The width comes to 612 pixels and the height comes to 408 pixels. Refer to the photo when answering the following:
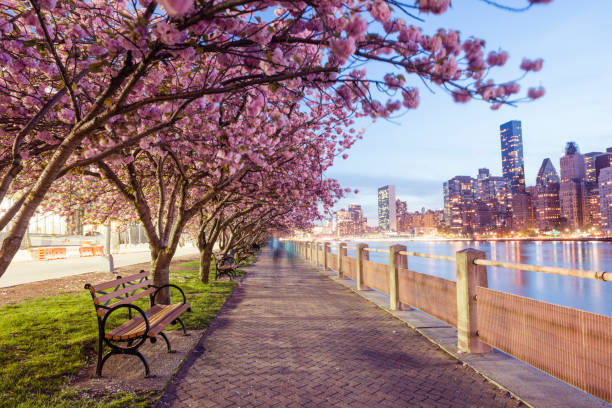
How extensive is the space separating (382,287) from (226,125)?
6.38 m

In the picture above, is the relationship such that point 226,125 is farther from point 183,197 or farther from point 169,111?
point 183,197

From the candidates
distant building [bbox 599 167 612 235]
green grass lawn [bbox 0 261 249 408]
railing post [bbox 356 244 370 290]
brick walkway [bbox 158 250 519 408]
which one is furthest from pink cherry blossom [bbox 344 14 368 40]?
distant building [bbox 599 167 612 235]

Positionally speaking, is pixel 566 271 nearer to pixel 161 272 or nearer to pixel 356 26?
pixel 356 26

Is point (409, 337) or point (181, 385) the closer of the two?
point (181, 385)

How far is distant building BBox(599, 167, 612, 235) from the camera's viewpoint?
183000 millimetres

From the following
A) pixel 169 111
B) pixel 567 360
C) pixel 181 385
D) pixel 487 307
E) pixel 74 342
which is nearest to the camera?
pixel 567 360

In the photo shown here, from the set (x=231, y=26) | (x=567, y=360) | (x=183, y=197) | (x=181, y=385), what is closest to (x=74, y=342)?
(x=181, y=385)

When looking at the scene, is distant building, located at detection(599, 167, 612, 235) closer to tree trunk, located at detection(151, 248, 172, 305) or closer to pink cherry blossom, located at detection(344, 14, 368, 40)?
tree trunk, located at detection(151, 248, 172, 305)

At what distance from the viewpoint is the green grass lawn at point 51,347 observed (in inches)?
161

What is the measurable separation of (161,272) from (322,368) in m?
5.48

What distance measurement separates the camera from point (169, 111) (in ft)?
19.0

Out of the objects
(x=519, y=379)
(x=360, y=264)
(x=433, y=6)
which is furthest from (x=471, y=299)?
(x=360, y=264)

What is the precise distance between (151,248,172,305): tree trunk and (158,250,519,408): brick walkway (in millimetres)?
1570

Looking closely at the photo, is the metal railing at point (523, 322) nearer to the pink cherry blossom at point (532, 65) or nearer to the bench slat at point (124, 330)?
the pink cherry blossom at point (532, 65)
